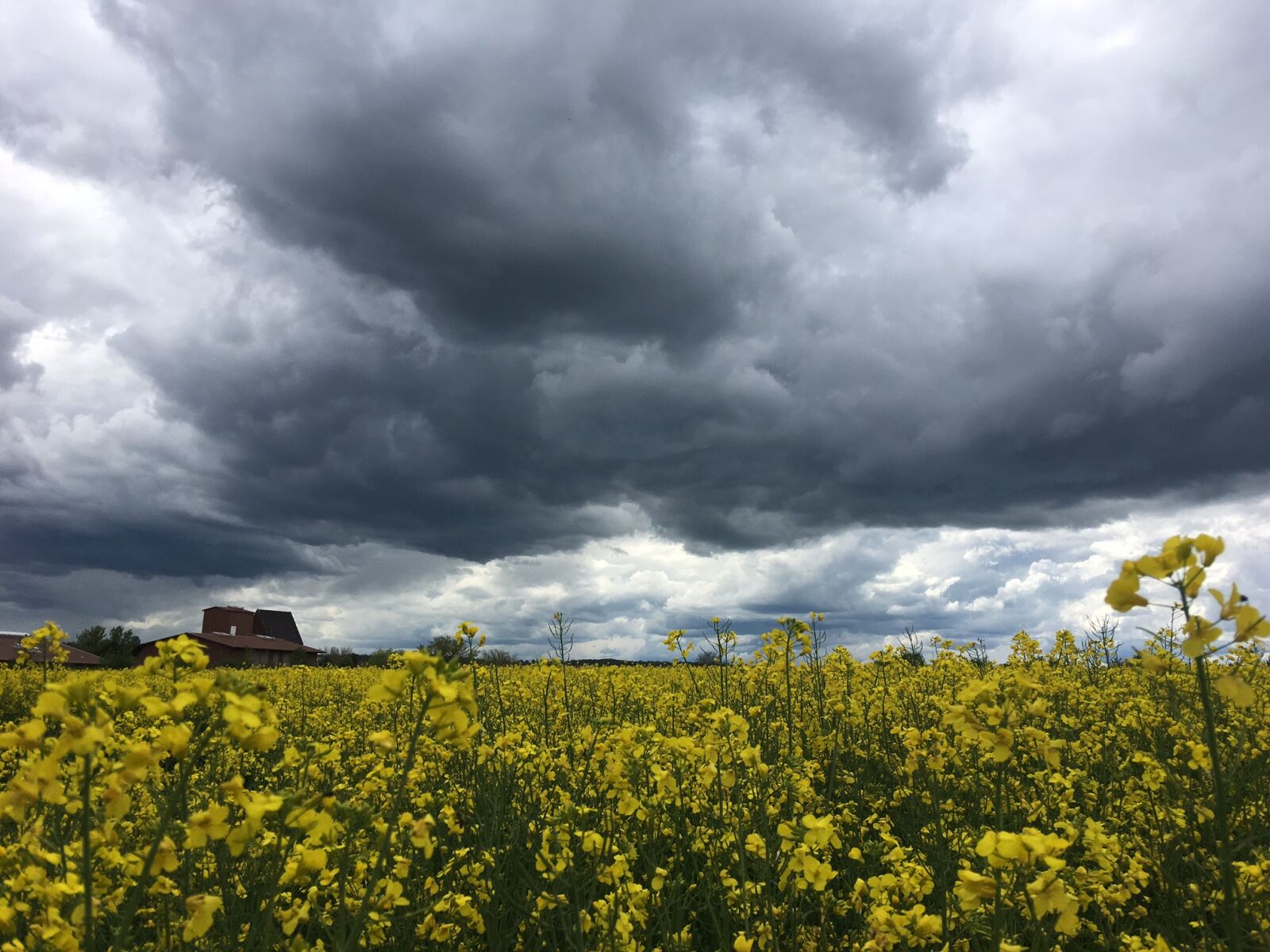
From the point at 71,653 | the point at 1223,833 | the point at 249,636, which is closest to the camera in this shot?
the point at 1223,833

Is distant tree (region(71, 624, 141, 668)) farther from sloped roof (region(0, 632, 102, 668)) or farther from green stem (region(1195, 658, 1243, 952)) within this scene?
green stem (region(1195, 658, 1243, 952))

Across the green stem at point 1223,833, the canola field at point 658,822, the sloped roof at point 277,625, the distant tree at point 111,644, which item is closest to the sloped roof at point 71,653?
the distant tree at point 111,644

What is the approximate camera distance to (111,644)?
1615 inches

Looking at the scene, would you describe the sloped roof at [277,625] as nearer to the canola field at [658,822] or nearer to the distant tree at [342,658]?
the distant tree at [342,658]

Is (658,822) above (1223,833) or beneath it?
beneath

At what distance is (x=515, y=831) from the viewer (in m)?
4.39

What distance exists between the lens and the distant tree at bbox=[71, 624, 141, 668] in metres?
39.2

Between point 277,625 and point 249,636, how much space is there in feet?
39.1

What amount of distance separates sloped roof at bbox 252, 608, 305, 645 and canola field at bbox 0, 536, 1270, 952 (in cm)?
5513

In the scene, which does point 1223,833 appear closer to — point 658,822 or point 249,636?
point 658,822

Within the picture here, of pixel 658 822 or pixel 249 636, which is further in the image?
pixel 249 636

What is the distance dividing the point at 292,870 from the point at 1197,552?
10.2 ft

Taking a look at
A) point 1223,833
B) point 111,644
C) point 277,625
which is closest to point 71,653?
point 111,644

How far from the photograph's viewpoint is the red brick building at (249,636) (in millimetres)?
41812
